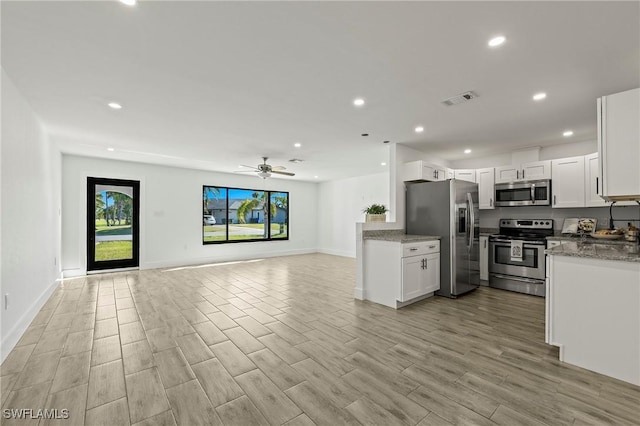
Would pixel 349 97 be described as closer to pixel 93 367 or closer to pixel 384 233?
pixel 384 233

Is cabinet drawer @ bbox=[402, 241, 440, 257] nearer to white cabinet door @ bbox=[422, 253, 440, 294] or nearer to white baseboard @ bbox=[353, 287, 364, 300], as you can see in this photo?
white cabinet door @ bbox=[422, 253, 440, 294]

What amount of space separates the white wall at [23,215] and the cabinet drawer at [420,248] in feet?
14.2

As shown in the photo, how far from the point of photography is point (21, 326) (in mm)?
2945

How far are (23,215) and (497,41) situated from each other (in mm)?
5051

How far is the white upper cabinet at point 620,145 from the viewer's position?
2238 mm

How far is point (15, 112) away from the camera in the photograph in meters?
2.81

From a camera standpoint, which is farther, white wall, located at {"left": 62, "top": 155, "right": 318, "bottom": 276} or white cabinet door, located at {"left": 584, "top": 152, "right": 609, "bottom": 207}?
white wall, located at {"left": 62, "top": 155, "right": 318, "bottom": 276}

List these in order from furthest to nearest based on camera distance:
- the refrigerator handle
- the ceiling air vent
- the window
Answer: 1. the window
2. the refrigerator handle
3. the ceiling air vent

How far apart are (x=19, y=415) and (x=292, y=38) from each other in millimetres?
3098

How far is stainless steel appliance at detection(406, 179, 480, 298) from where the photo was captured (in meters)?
4.30

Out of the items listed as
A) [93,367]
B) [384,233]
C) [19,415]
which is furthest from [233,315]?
[384,233]

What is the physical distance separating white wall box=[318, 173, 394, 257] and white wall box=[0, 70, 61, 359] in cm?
704

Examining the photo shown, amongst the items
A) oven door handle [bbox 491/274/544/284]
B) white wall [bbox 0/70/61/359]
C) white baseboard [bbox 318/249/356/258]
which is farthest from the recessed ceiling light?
white baseboard [bbox 318/249/356/258]

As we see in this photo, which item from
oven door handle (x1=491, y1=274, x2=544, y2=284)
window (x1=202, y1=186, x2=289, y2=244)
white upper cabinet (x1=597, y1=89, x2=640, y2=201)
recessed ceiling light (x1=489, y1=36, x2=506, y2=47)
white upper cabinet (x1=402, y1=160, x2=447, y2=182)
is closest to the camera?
recessed ceiling light (x1=489, y1=36, x2=506, y2=47)
